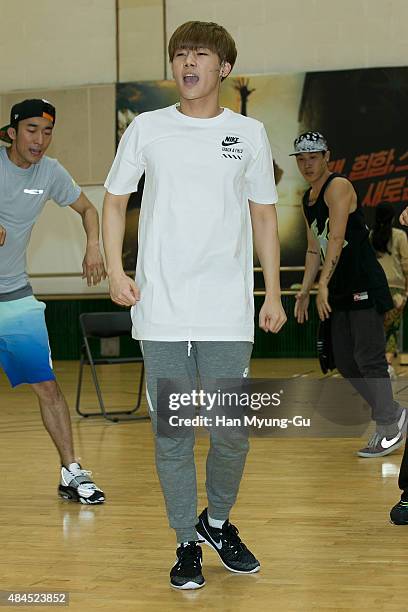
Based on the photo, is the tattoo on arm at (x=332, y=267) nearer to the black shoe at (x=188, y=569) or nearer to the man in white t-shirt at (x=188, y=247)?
the man in white t-shirt at (x=188, y=247)

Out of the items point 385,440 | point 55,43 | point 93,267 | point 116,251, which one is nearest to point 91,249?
point 93,267

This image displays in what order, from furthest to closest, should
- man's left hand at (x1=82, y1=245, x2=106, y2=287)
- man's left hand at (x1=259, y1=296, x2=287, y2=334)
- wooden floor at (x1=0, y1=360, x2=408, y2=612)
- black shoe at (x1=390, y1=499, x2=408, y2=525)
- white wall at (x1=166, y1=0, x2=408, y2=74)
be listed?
white wall at (x1=166, y1=0, x2=408, y2=74) < man's left hand at (x1=82, y1=245, x2=106, y2=287) < black shoe at (x1=390, y1=499, x2=408, y2=525) < man's left hand at (x1=259, y1=296, x2=287, y2=334) < wooden floor at (x1=0, y1=360, x2=408, y2=612)

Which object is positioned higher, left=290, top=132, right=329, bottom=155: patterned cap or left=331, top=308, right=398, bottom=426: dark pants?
left=290, top=132, right=329, bottom=155: patterned cap

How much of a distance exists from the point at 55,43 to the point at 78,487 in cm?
1018

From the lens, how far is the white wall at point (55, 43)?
45.1ft

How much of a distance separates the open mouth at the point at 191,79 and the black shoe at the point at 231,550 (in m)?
1.35

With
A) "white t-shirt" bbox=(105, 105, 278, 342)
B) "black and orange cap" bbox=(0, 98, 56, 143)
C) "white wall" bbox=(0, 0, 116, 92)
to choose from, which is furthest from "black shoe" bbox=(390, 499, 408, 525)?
"white wall" bbox=(0, 0, 116, 92)

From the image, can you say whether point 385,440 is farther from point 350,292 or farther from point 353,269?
point 353,269

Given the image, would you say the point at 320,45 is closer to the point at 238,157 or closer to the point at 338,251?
the point at 338,251

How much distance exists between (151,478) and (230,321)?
2.13m

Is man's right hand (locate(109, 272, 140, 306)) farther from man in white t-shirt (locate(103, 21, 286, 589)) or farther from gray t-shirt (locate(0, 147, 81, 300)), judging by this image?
gray t-shirt (locate(0, 147, 81, 300))

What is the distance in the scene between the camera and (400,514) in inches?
161

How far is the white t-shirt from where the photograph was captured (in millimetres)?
3252

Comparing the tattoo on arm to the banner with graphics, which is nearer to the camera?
the tattoo on arm
